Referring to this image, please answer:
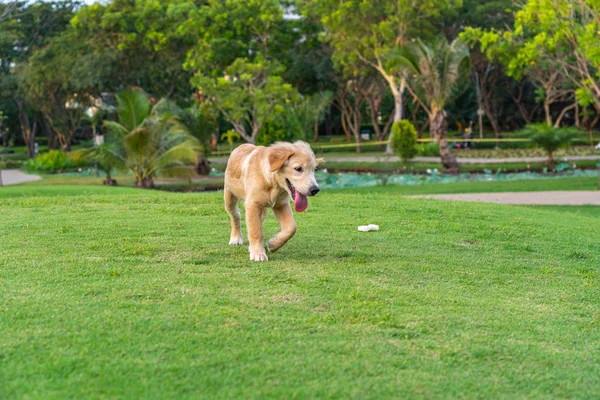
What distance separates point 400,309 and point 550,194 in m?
13.5

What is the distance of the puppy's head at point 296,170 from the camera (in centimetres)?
624

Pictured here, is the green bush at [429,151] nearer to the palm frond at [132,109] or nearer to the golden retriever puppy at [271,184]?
the palm frond at [132,109]

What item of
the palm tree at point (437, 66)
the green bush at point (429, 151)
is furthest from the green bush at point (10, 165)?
the palm tree at point (437, 66)

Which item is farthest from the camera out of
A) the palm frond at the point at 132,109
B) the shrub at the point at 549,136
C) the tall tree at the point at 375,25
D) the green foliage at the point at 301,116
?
the tall tree at the point at 375,25

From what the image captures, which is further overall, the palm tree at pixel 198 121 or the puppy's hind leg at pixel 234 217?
the palm tree at pixel 198 121

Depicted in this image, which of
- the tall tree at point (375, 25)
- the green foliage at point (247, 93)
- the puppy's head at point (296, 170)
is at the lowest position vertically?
the puppy's head at point (296, 170)

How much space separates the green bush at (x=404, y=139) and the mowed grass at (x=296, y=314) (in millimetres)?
19905

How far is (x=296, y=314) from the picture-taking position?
16.7 ft

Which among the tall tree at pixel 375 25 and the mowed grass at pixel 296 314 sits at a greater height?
the tall tree at pixel 375 25

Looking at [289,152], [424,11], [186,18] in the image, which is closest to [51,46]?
[186,18]

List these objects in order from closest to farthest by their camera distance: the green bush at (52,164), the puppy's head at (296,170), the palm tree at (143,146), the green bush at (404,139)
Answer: the puppy's head at (296,170) < the palm tree at (143,146) < the green bush at (404,139) < the green bush at (52,164)

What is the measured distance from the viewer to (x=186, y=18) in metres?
34.2

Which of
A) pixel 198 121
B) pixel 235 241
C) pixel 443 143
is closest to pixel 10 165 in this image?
pixel 198 121

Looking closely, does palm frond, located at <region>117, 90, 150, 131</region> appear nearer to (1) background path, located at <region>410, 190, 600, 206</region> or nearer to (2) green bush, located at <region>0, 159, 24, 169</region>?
(1) background path, located at <region>410, 190, 600, 206</region>
